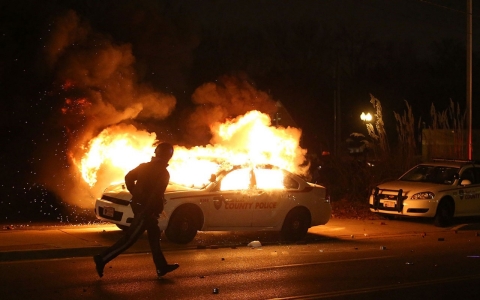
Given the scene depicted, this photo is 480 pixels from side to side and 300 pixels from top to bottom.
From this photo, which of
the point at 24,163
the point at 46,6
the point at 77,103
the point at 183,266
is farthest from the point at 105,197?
the point at 46,6

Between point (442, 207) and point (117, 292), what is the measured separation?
11.1 m

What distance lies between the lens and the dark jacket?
9.70 meters

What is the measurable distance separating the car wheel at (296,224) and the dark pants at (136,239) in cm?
511

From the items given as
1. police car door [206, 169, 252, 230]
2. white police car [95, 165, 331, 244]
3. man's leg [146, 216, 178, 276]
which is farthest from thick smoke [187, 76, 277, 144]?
man's leg [146, 216, 178, 276]

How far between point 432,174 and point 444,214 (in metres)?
1.46

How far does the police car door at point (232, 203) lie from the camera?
13.6m

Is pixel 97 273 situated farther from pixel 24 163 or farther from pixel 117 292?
pixel 24 163

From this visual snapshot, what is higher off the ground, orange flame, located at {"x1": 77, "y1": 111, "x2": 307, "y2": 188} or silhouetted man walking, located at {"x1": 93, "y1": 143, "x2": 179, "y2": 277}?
orange flame, located at {"x1": 77, "y1": 111, "x2": 307, "y2": 188}

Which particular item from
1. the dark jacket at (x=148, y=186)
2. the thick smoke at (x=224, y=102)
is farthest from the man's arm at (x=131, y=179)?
the thick smoke at (x=224, y=102)

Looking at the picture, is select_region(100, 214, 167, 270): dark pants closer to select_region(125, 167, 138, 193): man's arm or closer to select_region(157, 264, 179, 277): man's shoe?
select_region(157, 264, 179, 277): man's shoe

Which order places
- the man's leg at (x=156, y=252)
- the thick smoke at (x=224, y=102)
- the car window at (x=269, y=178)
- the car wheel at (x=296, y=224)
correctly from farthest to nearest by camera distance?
the thick smoke at (x=224, y=102) < the car wheel at (x=296, y=224) < the car window at (x=269, y=178) < the man's leg at (x=156, y=252)

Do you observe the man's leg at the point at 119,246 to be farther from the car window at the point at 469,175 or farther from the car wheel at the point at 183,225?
the car window at the point at 469,175

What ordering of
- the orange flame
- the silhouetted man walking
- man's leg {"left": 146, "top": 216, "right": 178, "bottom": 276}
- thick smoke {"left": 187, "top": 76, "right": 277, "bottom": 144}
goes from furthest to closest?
thick smoke {"left": 187, "top": 76, "right": 277, "bottom": 144}, the orange flame, man's leg {"left": 146, "top": 216, "right": 178, "bottom": 276}, the silhouetted man walking

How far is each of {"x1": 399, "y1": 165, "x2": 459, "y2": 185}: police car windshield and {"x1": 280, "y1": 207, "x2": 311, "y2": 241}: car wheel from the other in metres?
5.21
